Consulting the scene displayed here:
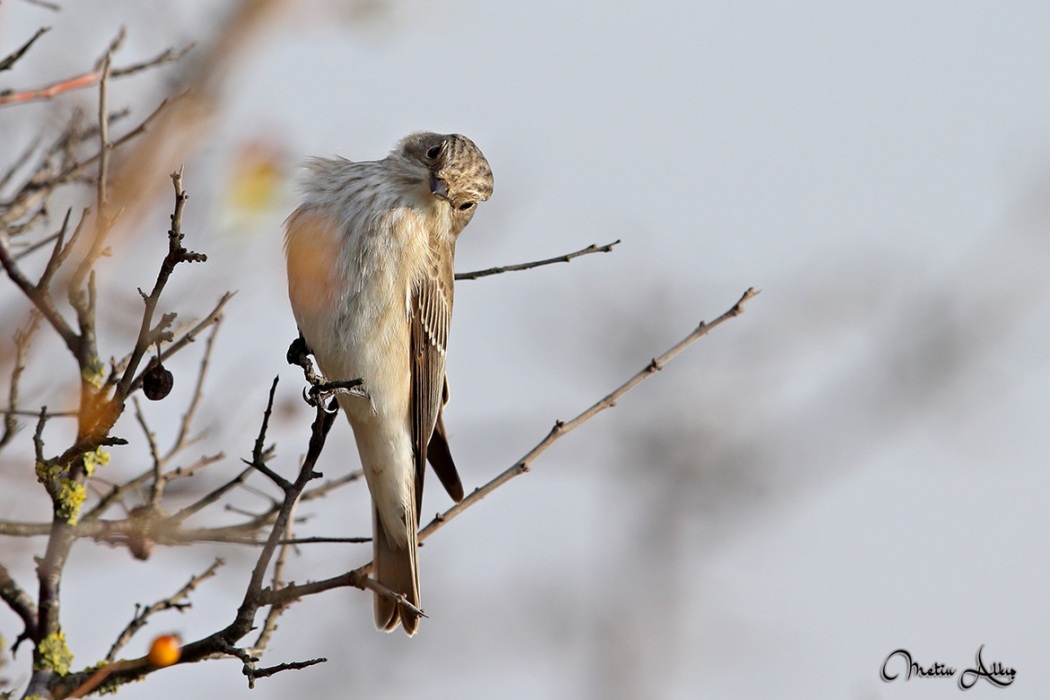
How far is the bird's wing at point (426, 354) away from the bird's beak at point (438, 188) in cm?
37

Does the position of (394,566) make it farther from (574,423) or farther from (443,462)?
(574,423)

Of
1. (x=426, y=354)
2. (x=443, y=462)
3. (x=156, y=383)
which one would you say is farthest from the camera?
(x=426, y=354)

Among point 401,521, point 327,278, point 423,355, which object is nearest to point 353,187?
point 327,278

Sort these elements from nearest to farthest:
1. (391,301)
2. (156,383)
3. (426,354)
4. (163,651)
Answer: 1. (163,651)
2. (156,383)
3. (391,301)
4. (426,354)

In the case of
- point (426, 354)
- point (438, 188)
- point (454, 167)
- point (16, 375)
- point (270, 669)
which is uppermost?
point (454, 167)

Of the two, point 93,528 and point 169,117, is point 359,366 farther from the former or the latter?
point 169,117

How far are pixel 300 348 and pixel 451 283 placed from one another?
3.31 ft

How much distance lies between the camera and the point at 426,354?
620 cm

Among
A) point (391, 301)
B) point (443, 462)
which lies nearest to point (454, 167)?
point (391, 301)

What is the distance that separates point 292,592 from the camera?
144 inches

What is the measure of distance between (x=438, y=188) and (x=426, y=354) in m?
0.84

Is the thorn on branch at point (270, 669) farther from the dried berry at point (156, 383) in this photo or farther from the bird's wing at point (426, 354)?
the bird's wing at point (426, 354)

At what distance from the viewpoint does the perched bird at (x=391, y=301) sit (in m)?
5.64

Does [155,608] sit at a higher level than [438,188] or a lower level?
lower
